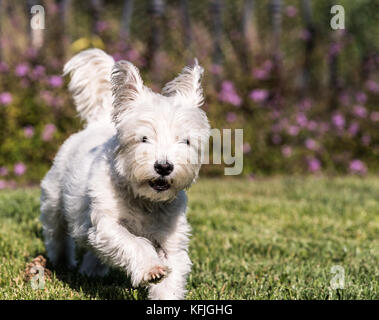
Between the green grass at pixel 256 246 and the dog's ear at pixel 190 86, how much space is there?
138 cm

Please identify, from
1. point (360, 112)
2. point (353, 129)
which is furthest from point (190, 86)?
point (360, 112)

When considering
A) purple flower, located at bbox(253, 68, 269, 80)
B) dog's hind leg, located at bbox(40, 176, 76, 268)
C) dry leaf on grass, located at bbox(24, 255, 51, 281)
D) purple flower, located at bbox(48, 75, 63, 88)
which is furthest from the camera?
purple flower, located at bbox(253, 68, 269, 80)

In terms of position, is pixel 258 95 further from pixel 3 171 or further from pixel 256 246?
pixel 256 246

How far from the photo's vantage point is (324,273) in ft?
15.9

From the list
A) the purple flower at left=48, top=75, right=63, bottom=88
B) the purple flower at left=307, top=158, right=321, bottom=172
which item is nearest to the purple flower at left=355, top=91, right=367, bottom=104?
the purple flower at left=307, top=158, right=321, bottom=172

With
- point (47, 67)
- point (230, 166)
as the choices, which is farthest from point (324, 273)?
point (47, 67)

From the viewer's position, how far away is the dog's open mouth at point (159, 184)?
11.6 feet

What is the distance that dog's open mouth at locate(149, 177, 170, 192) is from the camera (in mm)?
3542

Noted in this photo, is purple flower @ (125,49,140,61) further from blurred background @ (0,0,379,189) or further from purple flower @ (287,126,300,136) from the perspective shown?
purple flower @ (287,126,300,136)

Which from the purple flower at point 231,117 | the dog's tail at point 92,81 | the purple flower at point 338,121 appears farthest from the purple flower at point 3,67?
the purple flower at point 338,121

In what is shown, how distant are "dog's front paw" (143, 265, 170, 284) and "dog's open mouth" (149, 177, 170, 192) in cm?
49

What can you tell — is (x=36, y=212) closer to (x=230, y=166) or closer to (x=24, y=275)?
(x=24, y=275)

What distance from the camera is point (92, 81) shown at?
509cm

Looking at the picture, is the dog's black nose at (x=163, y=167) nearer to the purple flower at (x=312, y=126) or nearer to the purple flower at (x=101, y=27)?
the purple flower at (x=101, y=27)
